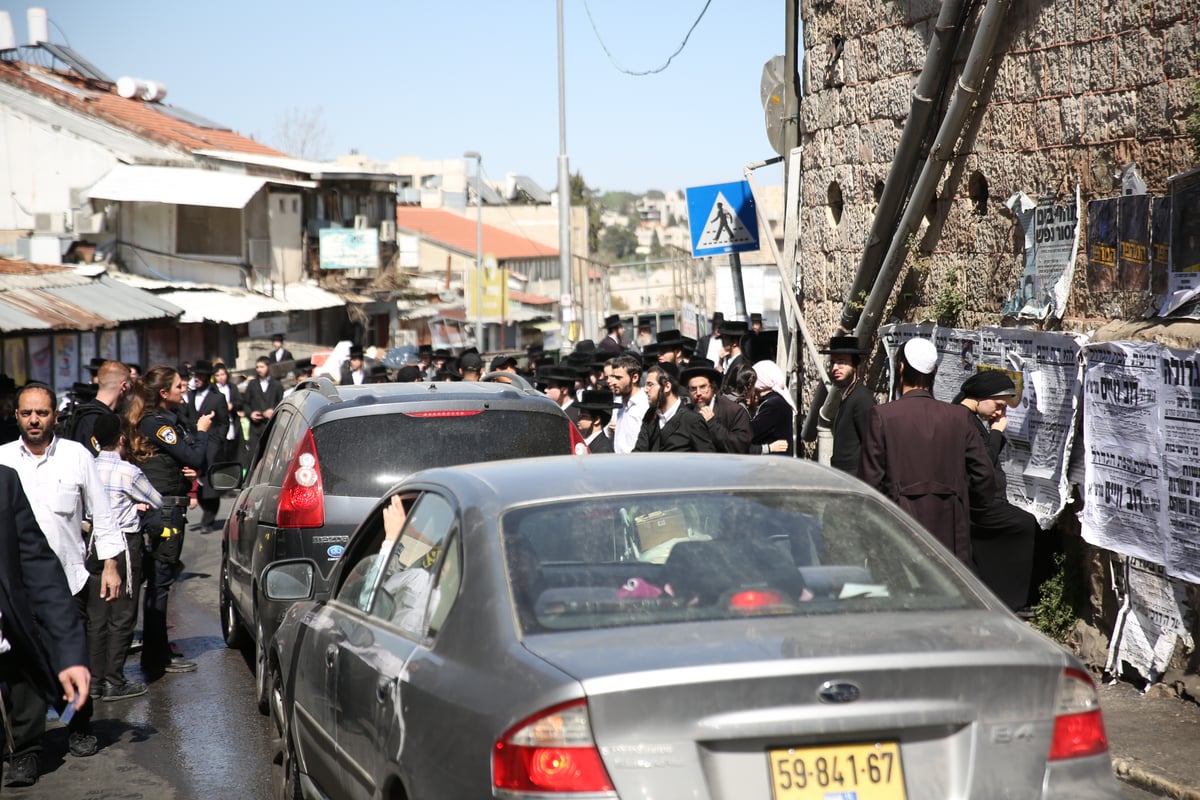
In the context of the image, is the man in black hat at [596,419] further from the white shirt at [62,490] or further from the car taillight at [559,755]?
the car taillight at [559,755]

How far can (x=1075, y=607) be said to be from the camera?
790 centimetres

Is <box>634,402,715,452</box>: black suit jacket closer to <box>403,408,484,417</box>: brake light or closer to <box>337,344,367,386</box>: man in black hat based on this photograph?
<box>403,408,484,417</box>: brake light

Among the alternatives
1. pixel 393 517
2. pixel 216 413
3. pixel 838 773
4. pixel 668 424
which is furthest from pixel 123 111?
pixel 838 773

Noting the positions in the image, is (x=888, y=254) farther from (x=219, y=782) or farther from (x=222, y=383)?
(x=222, y=383)

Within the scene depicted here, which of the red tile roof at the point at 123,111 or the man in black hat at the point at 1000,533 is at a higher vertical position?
the red tile roof at the point at 123,111

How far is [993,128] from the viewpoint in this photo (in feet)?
28.3

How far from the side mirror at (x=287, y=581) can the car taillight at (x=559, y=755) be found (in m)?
2.31

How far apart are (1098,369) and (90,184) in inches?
1363

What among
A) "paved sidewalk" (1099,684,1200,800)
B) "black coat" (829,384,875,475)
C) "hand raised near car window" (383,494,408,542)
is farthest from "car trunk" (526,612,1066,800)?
"black coat" (829,384,875,475)

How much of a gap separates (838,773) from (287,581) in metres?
2.77

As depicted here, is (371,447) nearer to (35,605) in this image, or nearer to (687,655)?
(35,605)

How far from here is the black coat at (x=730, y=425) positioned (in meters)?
9.99

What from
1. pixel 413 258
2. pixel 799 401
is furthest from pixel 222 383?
pixel 413 258

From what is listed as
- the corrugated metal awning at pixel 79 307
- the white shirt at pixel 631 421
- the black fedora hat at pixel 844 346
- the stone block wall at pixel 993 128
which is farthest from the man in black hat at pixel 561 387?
the corrugated metal awning at pixel 79 307
